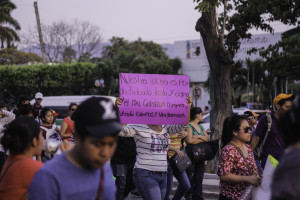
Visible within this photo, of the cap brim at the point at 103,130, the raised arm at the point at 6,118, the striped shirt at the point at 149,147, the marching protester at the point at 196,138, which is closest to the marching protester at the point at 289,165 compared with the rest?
the cap brim at the point at 103,130

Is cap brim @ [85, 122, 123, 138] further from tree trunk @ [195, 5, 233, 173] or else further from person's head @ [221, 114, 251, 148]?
tree trunk @ [195, 5, 233, 173]

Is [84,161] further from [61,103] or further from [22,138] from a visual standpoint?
[61,103]

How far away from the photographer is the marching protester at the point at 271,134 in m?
4.94

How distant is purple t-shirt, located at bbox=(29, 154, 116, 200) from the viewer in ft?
7.19

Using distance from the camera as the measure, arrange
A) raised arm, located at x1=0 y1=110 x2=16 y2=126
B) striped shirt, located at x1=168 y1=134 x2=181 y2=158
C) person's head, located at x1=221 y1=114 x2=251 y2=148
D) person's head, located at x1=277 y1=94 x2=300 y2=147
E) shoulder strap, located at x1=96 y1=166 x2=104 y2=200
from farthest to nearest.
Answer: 1. raised arm, located at x1=0 y1=110 x2=16 y2=126
2. striped shirt, located at x1=168 y1=134 x2=181 y2=158
3. person's head, located at x1=221 y1=114 x2=251 y2=148
4. shoulder strap, located at x1=96 y1=166 x2=104 y2=200
5. person's head, located at x1=277 y1=94 x2=300 y2=147

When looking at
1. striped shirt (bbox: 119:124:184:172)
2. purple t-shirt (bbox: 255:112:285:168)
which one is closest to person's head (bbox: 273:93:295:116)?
purple t-shirt (bbox: 255:112:285:168)

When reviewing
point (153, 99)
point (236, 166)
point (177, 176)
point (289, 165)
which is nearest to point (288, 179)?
point (289, 165)

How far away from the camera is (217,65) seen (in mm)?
10906

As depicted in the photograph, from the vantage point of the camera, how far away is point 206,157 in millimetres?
7383

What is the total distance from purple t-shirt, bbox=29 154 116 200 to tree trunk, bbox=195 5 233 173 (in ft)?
27.7

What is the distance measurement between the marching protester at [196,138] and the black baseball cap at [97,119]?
5208mm

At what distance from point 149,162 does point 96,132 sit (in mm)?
3131

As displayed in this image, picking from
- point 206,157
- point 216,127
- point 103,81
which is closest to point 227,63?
point 216,127

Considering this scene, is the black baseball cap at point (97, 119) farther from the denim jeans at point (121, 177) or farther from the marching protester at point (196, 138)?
the marching protester at point (196, 138)
